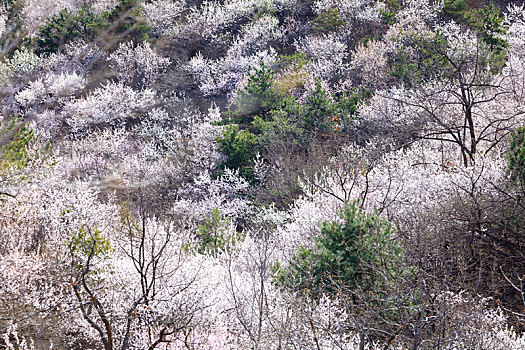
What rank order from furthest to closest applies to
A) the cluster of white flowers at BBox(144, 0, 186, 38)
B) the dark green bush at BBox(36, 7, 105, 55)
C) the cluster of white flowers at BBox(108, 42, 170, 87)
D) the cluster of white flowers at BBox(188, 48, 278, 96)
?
the cluster of white flowers at BBox(144, 0, 186, 38) → the cluster of white flowers at BBox(108, 42, 170, 87) → the cluster of white flowers at BBox(188, 48, 278, 96) → the dark green bush at BBox(36, 7, 105, 55)

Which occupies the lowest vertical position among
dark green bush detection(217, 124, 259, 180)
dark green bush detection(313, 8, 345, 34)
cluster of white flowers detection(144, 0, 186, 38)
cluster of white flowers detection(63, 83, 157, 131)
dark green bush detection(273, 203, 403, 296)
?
dark green bush detection(273, 203, 403, 296)

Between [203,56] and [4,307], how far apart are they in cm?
3438

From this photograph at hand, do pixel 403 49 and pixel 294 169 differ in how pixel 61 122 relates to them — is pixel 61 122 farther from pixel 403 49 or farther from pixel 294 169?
pixel 403 49

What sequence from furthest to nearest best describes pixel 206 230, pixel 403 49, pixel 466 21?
1. pixel 466 21
2. pixel 403 49
3. pixel 206 230

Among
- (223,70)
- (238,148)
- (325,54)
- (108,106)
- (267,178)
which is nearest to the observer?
(267,178)

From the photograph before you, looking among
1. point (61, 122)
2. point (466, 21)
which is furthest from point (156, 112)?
point (466, 21)

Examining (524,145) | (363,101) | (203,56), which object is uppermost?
(203,56)

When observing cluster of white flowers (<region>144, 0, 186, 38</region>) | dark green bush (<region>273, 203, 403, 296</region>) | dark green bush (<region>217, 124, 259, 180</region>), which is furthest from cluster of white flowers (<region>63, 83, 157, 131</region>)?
dark green bush (<region>273, 203, 403, 296</region>)

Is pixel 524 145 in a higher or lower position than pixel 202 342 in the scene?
higher

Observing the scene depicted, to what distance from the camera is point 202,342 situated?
793 centimetres

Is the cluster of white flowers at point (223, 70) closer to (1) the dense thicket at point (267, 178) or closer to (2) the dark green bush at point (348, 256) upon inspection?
(1) the dense thicket at point (267, 178)

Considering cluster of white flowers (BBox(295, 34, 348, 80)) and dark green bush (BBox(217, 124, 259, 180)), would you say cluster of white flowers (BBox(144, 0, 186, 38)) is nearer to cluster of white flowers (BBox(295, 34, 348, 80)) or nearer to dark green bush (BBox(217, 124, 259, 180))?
cluster of white flowers (BBox(295, 34, 348, 80))

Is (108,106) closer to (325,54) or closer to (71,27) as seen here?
(71,27)

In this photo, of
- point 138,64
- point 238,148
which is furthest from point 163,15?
point 238,148
